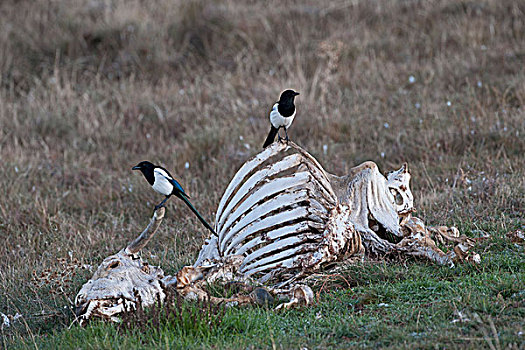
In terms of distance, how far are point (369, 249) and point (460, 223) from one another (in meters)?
1.10

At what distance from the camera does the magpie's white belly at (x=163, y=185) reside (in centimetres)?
415

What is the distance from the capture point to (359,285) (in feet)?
14.1

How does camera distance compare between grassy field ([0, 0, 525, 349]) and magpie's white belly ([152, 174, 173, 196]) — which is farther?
magpie's white belly ([152, 174, 173, 196])

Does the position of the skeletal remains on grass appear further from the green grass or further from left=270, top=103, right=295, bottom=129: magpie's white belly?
left=270, top=103, right=295, bottom=129: magpie's white belly

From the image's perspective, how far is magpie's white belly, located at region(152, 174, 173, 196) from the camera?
13.6 ft

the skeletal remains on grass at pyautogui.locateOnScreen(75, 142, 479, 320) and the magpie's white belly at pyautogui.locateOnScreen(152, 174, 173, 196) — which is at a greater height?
the magpie's white belly at pyautogui.locateOnScreen(152, 174, 173, 196)

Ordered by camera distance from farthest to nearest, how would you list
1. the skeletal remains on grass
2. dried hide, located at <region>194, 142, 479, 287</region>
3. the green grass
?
dried hide, located at <region>194, 142, 479, 287</region>, the skeletal remains on grass, the green grass

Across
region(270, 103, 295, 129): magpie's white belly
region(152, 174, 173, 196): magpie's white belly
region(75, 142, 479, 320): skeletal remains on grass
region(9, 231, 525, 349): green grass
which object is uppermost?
region(270, 103, 295, 129): magpie's white belly

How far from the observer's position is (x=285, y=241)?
4.33 meters

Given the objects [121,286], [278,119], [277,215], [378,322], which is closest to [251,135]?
[278,119]

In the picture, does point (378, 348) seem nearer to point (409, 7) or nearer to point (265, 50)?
point (265, 50)

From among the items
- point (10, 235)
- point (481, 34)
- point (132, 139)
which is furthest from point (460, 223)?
point (481, 34)

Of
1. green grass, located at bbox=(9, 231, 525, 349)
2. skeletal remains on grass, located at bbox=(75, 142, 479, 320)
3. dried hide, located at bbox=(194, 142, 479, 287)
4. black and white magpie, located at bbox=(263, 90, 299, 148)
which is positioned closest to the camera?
green grass, located at bbox=(9, 231, 525, 349)

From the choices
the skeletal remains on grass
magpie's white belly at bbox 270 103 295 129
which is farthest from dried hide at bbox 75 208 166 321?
magpie's white belly at bbox 270 103 295 129
